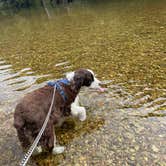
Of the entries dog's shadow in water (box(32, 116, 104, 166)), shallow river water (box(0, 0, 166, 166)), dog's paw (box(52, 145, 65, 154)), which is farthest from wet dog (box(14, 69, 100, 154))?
shallow river water (box(0, 0, 166, 166))

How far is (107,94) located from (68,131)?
2032mm

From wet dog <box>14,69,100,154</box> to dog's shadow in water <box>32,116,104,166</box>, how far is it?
140 millimetres

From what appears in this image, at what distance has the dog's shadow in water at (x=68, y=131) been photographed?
452cm

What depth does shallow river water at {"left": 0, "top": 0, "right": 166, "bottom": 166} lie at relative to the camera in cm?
458

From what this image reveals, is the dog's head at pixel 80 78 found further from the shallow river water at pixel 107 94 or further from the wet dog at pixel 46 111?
the shallow river water at pixel 107 94

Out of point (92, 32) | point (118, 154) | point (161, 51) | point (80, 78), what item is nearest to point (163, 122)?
point (118, 154)

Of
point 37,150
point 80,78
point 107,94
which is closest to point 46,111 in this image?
point 37,150

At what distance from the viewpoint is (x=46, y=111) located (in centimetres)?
438

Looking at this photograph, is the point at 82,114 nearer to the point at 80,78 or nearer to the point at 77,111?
the point at 77,111

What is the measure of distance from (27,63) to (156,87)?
6.40 metres

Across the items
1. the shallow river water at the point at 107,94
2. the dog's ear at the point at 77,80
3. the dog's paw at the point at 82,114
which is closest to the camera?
the shallow river water at the point at 107,94

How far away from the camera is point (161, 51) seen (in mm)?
9734

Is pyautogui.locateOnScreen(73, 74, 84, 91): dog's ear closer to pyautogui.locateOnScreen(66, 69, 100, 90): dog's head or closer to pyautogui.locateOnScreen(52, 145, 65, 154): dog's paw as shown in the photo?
pyautogui.locateOnScreen(66, 69, 100, 90): dog's head

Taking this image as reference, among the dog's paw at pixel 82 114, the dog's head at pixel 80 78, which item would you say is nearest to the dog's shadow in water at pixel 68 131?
the dog's paw at pixel 82 114
